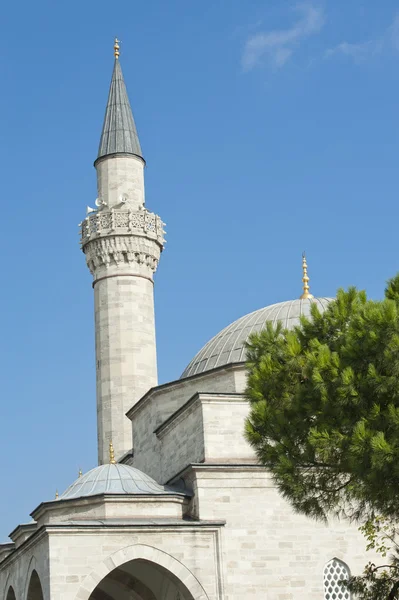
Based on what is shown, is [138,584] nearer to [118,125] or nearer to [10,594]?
[10,594]

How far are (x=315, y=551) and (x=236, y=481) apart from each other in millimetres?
1435

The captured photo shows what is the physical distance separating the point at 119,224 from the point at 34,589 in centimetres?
911

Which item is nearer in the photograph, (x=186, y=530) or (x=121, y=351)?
(x=186, y=530)

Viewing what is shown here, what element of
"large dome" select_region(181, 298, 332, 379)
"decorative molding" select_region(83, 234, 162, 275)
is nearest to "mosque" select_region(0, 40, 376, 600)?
"large dome" select_region(181, 298, 332, 379)

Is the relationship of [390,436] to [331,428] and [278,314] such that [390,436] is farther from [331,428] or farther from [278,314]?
[278,314]

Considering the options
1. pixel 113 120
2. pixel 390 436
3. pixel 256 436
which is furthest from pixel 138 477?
pixel 113 120

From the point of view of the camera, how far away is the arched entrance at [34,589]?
1430 cm

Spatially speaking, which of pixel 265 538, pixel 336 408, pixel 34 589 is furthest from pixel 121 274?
pixel 336 408

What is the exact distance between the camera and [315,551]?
14078 mm

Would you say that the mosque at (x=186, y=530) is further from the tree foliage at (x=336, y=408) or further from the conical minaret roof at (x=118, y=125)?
the conical minaret roof at (x=118, y=125)

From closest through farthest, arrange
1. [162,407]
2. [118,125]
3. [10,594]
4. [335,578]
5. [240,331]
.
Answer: [335,578]
[10,594]
[162,407]
[240,331]
[118,125]

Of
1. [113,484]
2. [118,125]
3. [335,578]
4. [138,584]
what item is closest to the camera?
[335,578]

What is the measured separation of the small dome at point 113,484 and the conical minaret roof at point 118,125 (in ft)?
30.4

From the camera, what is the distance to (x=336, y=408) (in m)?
9.63
